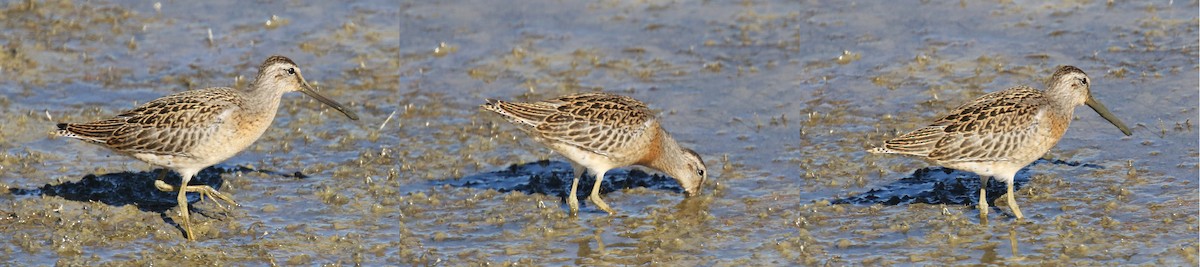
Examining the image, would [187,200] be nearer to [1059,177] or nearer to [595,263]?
[595,263]

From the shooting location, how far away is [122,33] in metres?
14.0

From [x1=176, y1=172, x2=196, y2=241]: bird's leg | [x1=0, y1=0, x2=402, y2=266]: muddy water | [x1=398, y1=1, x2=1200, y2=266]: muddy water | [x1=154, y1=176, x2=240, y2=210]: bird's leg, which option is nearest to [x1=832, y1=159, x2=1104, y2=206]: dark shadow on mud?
[x1=398, y1=1, x2=1200, y2=266]: muddy water

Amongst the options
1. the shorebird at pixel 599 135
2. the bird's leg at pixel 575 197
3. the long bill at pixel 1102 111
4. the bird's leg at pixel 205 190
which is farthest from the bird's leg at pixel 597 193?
the long bill at pixel 1102 111

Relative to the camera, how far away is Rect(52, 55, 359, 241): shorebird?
9.20 m

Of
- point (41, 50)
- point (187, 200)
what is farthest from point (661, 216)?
point (41, 50)

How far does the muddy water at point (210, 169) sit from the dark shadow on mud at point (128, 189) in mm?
17

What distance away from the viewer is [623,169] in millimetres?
10906

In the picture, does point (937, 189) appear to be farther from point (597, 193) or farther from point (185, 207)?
point (185, 207)

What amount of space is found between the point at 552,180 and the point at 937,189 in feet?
8.62

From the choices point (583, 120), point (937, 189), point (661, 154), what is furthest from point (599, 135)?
point (937, 189)

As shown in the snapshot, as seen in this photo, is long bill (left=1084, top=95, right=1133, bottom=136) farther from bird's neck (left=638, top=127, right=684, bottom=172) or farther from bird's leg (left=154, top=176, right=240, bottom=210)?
bird's leg (left=154, top=176, right=240, bottom=210)

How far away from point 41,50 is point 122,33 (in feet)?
2.79

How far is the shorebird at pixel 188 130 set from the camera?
920 centimetres

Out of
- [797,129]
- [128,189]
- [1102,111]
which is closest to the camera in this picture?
[1102,111]
